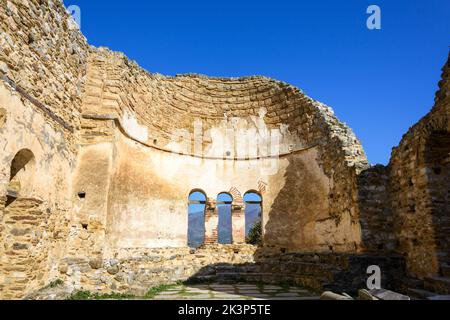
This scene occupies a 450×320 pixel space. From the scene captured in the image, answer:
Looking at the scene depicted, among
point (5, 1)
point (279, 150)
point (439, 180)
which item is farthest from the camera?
point (279, 150)

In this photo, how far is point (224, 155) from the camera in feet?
46.3

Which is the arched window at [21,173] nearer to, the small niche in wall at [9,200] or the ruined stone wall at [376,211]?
the small niche in wall at [9,200]

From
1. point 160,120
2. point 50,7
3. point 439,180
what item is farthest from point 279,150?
point 50,7

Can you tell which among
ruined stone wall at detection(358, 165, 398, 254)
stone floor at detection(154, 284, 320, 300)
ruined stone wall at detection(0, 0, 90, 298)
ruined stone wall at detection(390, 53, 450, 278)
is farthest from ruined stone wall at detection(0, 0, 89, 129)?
ruined stone wall at detection(390, 53, 450, 278)

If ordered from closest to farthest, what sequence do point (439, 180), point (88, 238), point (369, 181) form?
point (439, 180)
point (88, 238)
point (369, 181)

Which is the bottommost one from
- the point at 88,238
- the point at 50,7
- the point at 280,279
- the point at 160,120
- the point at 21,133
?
the point at 280,279

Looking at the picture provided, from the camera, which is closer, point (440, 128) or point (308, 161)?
point (440, 128)

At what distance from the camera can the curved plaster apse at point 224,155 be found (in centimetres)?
1020

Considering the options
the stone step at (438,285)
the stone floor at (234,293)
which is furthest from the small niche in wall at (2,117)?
the stone step at (438,285)

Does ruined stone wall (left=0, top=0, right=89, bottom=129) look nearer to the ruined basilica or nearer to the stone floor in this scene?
the ruined basilica

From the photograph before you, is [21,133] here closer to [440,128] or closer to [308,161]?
[440,128]

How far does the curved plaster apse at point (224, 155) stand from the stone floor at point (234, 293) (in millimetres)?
2270

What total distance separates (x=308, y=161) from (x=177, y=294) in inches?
274

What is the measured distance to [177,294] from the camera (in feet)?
27.8
